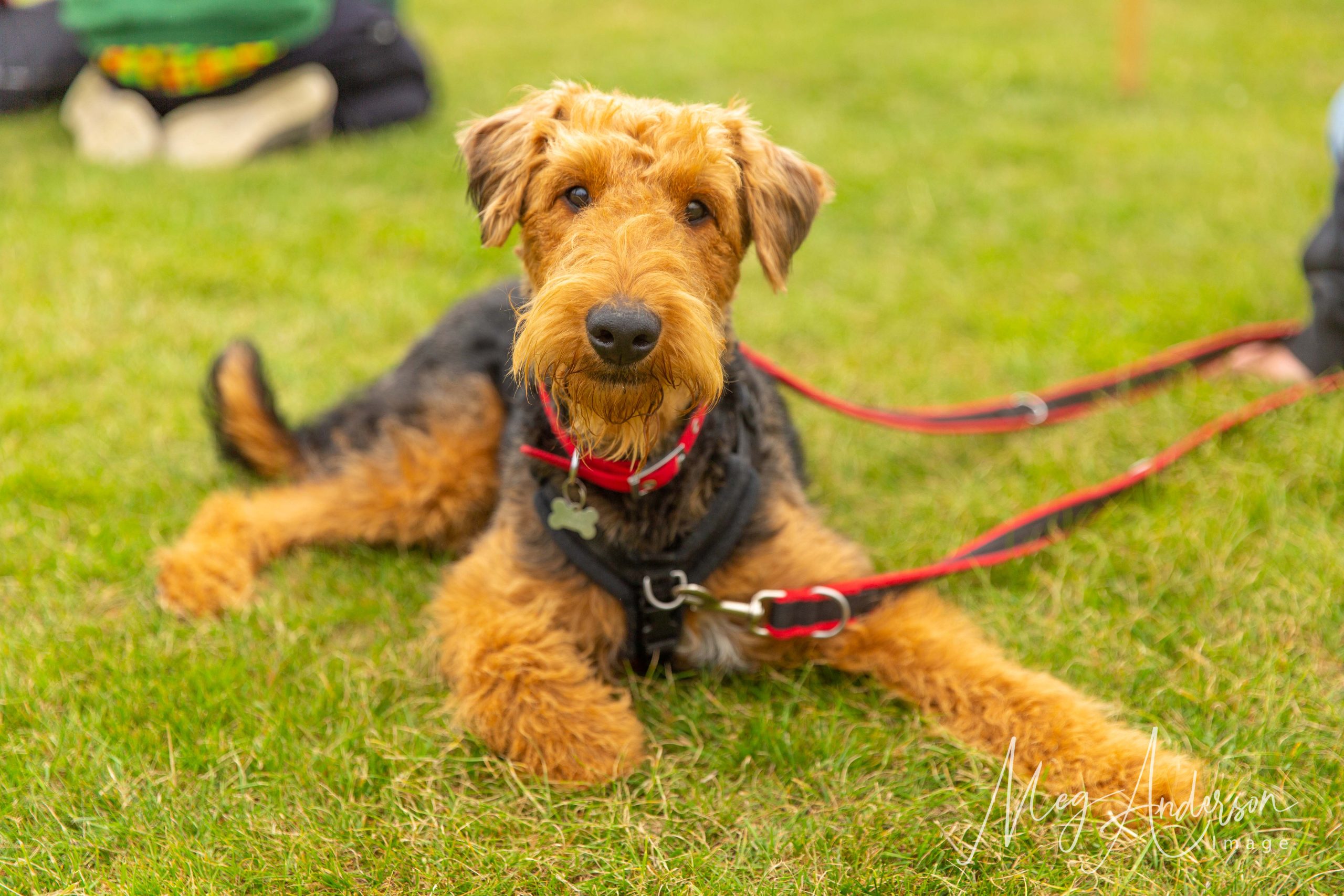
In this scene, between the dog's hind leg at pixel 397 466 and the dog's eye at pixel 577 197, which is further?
the dog's hind leg at pixel 397 466

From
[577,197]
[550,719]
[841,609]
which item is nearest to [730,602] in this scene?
[841,609]

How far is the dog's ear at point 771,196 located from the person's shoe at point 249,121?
216 inches

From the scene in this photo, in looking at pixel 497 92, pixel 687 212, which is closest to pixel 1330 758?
pixel 687 212

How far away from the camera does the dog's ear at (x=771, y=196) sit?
276cm

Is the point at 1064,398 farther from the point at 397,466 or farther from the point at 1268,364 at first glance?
the point at 397,466

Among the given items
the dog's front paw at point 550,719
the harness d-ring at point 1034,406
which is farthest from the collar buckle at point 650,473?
the harness d-ring at point 1034,406

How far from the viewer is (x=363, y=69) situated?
25.5 ft

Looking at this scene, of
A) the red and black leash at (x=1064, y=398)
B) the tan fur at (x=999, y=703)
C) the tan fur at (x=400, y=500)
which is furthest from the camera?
the red and black leash at (x=1064, y=398)

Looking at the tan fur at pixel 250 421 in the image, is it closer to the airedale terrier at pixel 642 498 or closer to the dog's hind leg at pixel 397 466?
the dog's hind leg at pixel 397 466

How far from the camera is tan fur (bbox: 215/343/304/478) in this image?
377cm

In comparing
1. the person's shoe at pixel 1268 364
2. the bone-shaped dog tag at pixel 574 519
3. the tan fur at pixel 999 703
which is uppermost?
the bone-shaped dog tag at pixel 574 519

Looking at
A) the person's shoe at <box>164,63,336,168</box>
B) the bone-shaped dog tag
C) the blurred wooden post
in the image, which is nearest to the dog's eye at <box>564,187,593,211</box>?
the bone-shaped dog tag

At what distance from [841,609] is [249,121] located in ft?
20.5

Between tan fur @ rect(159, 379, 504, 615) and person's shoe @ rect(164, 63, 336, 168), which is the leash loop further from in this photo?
person's shoe @ rect(164, 63, 336, 168)
